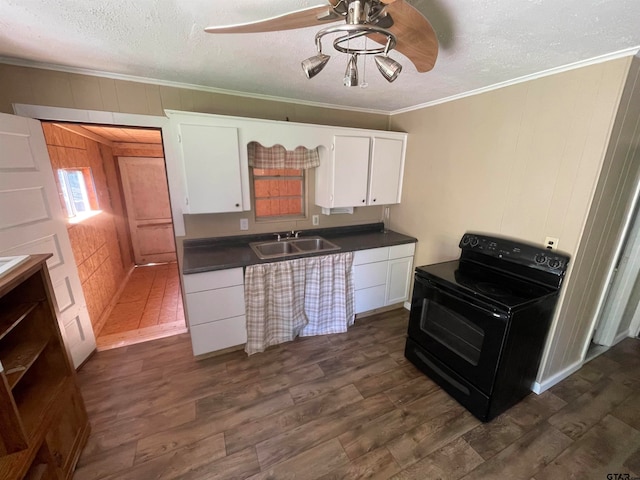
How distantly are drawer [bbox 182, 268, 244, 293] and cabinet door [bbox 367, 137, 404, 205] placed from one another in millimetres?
1605

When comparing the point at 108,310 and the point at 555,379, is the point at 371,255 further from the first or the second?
the point at 108,310

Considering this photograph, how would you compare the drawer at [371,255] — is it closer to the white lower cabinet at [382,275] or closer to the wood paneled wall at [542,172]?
the white lower cabinet at [382,275]

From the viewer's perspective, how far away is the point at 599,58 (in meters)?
1.52

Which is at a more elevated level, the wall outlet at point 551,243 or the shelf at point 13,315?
the wall outlet at point 551,243

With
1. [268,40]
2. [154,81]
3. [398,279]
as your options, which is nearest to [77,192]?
[154,81]

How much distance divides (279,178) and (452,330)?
6.91 feet

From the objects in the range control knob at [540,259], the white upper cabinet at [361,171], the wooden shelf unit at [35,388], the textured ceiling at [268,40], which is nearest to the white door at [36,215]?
the wooden shelf unit at [35,388]

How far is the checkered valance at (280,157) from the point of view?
2.52 m

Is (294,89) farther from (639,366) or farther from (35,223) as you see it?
(639,366)

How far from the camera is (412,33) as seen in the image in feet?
3.24

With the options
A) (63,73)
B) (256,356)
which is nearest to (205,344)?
(256,356)

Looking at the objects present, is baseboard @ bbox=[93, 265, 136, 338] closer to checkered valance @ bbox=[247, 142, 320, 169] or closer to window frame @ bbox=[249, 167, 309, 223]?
window frame @ bbox=[249, 167, 309, 223]

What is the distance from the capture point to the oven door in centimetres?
166

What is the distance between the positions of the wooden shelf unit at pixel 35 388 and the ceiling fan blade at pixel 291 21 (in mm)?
1333
